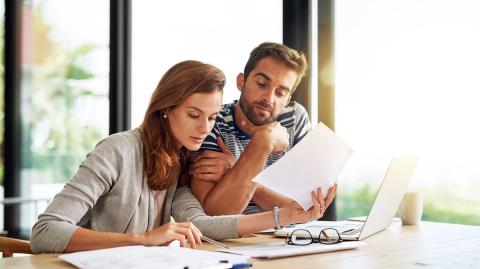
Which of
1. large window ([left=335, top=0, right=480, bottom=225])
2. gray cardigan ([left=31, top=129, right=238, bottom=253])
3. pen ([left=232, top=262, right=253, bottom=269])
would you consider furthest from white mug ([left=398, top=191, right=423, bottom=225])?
pen ([left=232, top=262, right=253, bottom=269])

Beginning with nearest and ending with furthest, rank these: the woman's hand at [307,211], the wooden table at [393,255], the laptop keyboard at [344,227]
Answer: the wooden table at [393,255] < the woman's hand at [307,211] < the laptop keyboard at [344,227]

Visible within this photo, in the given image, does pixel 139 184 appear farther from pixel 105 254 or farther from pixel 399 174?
pixel 399 174

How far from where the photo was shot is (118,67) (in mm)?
3859

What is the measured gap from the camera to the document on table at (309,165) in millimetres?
1652

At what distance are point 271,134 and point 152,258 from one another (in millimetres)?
1119

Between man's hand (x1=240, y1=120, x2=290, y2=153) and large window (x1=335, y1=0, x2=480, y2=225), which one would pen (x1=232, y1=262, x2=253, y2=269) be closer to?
man's hand (x1=240, y1=120, x2=290, y2=153)

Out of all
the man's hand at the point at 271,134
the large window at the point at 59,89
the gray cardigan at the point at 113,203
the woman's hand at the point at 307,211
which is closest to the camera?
the gray cardigan at the point at 113,203

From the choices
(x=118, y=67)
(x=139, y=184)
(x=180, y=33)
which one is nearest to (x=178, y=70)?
(x=139, y=184)

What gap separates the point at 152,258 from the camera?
52.9 inches

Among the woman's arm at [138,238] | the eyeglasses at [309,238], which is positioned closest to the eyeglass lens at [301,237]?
the eyeglasses at [309,238]

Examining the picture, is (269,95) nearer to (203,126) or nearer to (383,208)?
(203,126)

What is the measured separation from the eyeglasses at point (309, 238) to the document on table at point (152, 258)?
301mm

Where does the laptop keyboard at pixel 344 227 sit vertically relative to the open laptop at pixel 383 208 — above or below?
below

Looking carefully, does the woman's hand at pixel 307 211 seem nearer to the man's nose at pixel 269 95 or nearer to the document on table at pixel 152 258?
the document on table at pixel 152 258
